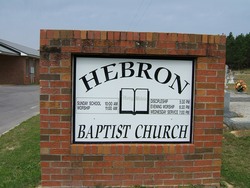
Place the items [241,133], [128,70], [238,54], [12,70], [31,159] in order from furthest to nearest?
[238,54] < [12,70] < [241,133] < [31,159] < [128,70]

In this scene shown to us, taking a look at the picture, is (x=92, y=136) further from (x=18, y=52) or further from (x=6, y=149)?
(x=18, y=52)

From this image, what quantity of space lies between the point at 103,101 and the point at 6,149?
2997 millimetres

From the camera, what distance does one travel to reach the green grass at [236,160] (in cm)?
428

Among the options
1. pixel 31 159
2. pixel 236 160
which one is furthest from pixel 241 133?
pixel 31 159

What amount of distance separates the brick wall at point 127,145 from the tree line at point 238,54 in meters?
85.4

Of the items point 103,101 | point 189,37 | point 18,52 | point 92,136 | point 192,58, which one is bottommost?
point 92,136

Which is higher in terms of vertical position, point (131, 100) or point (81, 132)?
point (131, 100)

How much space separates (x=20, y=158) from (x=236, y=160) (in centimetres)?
347

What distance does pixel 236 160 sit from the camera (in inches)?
204

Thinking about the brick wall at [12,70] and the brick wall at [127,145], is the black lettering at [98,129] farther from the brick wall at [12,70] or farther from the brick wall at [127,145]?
the brick wall at [12,70]

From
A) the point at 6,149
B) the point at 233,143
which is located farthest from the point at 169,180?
the point at 6,149

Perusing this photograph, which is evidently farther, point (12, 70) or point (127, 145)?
point (12, 70)

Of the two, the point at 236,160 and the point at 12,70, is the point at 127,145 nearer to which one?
the point at 236,160

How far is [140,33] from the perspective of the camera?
3609 millimetres
